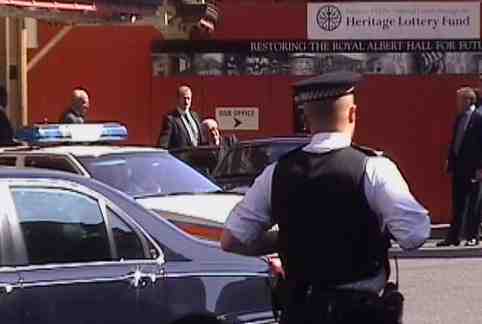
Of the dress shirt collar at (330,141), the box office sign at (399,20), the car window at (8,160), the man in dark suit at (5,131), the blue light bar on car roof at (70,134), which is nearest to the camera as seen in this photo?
the dress shirt collar at (330,141)

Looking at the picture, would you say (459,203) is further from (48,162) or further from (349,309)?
(349,309)

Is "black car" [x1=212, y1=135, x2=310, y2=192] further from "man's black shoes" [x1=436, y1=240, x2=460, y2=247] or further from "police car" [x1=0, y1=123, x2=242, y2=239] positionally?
"man's black shoes" [x1=436, y1=240, x2=460, y2=247]

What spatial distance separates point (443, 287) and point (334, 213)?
8.71m

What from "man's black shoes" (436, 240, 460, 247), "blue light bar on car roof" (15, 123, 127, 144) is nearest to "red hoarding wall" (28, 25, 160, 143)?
"man's black shoes" (436, 240, 460, 247)

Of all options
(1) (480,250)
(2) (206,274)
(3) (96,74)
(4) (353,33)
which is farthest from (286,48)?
(2) (206,274)

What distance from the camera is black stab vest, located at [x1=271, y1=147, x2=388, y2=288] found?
4.98 meters

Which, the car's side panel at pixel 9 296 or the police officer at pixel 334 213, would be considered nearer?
the police officer at pixel 334 213

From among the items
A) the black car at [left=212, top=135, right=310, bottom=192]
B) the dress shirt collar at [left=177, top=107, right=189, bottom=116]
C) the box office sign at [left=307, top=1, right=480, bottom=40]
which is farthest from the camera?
the box office sign at [left=307, top=1, right=480, bottom=40]

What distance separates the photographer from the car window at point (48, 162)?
11.4m

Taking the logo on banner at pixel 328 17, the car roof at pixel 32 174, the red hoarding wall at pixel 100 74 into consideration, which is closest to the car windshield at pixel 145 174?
the car roof at pixel 32 174

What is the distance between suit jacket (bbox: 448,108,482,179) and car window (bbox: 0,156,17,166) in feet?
24.3

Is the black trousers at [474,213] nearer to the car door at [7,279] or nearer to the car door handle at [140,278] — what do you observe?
the car door handle at [140,278]

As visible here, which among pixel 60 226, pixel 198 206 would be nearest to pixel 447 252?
pixel 198 206

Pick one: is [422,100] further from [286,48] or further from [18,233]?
[18,233]
